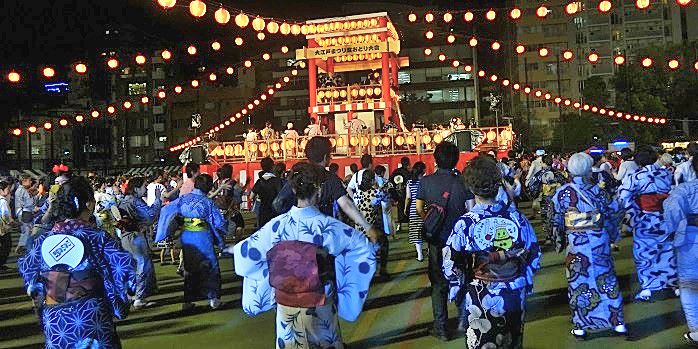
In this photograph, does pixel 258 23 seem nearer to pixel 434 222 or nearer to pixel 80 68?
pixel 80 68

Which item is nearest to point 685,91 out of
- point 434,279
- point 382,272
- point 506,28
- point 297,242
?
point 506,28

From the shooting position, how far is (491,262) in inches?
161

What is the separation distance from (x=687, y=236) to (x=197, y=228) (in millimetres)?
5255

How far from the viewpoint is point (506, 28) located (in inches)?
2798

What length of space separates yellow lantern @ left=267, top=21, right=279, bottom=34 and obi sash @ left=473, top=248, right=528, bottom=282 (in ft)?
51.1

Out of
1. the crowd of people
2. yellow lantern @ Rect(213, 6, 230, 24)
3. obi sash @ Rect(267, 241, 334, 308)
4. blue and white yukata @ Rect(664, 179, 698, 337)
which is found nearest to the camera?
obi sash @ Rect(267, 241, 334, 308)

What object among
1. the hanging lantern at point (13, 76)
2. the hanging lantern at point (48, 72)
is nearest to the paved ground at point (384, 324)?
the hanging lantern at point (13, 76)

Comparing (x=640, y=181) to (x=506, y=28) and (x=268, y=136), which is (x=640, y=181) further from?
(x=506, y=28)

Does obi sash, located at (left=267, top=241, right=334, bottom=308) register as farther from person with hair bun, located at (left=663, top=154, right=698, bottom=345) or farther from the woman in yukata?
person with hair bun, located at (left=663, top=154, right=698, bottom=345)

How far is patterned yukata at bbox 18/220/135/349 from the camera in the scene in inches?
154

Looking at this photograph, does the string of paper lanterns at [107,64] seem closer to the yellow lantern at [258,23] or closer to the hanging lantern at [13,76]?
the hanging lantern at [13,76]

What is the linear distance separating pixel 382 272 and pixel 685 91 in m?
38.2

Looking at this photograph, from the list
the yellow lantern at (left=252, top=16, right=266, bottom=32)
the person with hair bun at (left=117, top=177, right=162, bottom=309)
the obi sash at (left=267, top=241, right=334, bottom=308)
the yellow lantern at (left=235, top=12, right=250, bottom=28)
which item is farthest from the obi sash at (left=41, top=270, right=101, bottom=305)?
the yellow lantern at (left=252, top=16, right=266, bottom=32)

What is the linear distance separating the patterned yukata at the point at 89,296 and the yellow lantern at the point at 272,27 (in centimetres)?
1520
